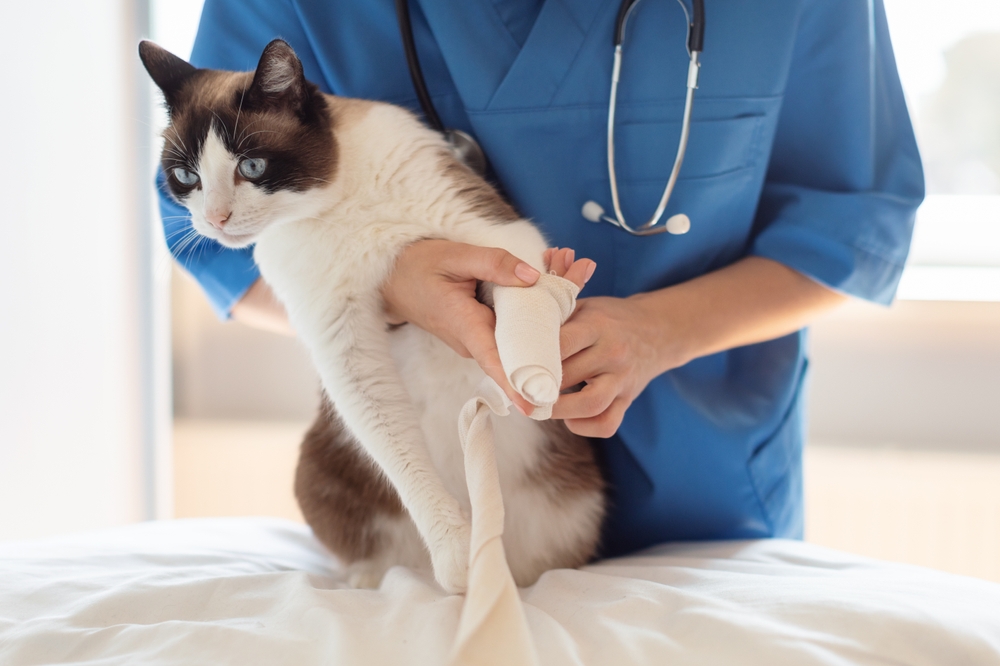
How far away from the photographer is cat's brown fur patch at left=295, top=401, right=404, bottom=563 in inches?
41.3

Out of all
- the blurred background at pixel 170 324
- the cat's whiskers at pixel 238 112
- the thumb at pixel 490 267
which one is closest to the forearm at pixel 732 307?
the thumb at pixel 490 267

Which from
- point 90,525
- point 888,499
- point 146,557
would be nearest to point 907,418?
point 888,499

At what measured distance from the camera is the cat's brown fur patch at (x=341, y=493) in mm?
1049

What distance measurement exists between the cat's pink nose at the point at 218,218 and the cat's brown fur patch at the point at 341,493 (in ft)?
1.06

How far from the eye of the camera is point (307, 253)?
932 mm

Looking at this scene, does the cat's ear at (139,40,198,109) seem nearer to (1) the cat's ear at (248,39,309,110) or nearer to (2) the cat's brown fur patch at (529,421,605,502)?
(1) the cat's ear at (248,39,309,110)

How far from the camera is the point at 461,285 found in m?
0.82

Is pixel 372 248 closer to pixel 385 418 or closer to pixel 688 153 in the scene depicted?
pixel 385 418

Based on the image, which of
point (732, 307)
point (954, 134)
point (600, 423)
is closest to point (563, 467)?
point (600, 423)

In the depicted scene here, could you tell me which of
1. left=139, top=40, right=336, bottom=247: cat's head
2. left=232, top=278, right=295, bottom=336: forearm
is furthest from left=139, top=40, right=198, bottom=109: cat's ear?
left=232, top=278, right=295, bottom=336: forearm

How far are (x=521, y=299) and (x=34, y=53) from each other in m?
1.44

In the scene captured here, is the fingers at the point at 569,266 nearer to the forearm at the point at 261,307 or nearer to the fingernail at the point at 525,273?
the fingernail at the point at 525,273

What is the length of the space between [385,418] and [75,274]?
1214 mm

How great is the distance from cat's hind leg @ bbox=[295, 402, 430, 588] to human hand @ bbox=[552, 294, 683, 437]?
1.17 ft
